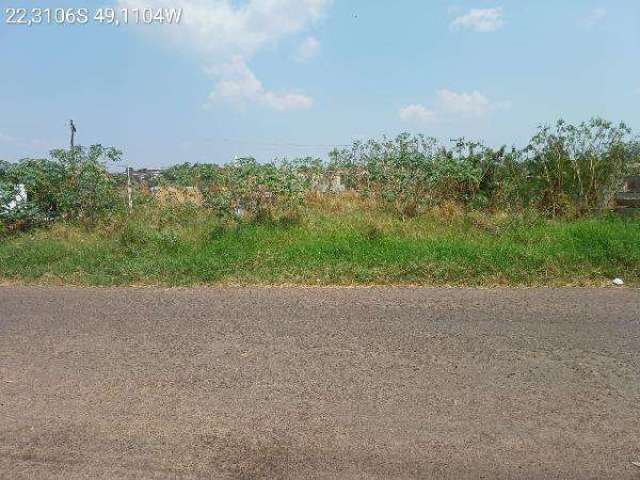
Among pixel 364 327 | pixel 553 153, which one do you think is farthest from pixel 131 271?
pixel 553 153

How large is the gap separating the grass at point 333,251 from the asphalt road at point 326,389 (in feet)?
3.14

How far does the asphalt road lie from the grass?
0.96 m

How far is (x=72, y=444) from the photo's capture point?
116 inches

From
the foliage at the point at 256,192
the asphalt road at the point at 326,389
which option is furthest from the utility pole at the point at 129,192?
the asphalt road at the point at 326,389

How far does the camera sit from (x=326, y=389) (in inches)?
139

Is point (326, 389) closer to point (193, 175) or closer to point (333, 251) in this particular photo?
point (333, 251)

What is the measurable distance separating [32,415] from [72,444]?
1.77 feet

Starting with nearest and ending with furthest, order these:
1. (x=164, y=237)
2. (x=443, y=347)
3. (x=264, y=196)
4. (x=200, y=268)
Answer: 1. (x=443, y=347)
2. (x=200, y=268)
3. (x=164, y=237)
4. (x=264, y=196)

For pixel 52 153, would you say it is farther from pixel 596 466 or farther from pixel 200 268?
pixel 596 466

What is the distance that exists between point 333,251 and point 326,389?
4108mm

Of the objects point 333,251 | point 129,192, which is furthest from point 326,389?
point 129,192

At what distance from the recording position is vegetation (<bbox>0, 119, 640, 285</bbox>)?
23.5ft

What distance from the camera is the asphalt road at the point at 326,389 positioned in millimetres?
2764

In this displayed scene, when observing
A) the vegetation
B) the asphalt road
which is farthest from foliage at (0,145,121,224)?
the asphalt road
